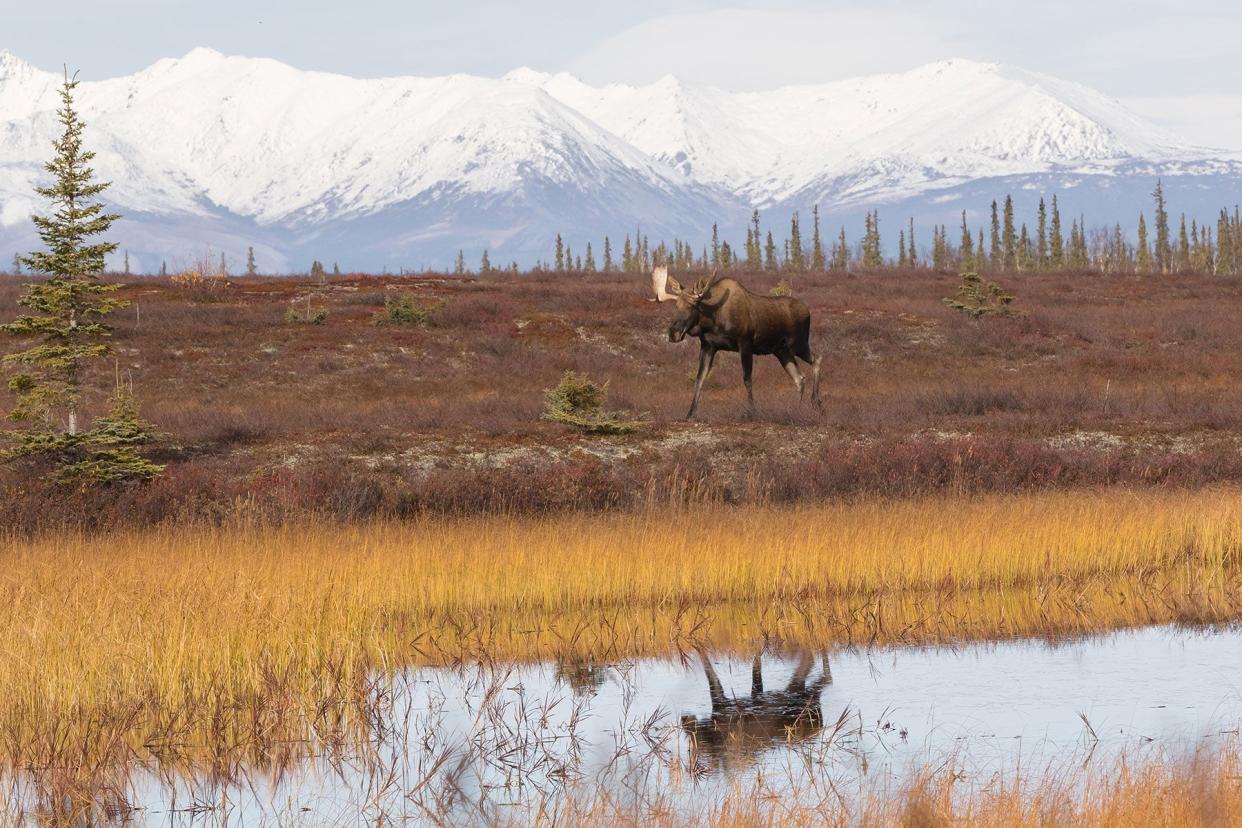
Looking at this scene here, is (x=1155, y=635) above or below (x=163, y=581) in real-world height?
below

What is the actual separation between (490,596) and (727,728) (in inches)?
179

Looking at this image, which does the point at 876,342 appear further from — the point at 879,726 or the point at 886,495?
the point at 879,726

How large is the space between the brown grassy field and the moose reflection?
6.23 m

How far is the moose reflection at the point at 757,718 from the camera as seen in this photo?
31.2ft

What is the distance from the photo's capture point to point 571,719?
33.4 ft

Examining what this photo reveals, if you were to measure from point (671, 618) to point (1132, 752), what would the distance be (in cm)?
547

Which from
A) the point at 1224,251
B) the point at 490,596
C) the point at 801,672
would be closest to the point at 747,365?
the point at 490,596

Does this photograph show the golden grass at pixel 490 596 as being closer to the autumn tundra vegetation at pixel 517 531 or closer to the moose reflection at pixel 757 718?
the autumn tundra vegetation at pixel 517 531

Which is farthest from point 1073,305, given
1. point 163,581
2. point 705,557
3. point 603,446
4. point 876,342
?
point 163,581

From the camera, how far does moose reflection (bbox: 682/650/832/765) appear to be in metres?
9.52

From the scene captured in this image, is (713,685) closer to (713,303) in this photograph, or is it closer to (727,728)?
(727,728)

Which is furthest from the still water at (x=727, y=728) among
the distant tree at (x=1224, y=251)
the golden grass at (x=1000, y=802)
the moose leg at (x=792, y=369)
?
the distant tree at (x=1224, y=251)

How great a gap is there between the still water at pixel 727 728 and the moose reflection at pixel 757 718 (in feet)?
0.08

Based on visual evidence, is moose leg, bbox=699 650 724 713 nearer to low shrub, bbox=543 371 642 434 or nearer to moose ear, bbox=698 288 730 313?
low shrub, bbox=543 371 642 434
